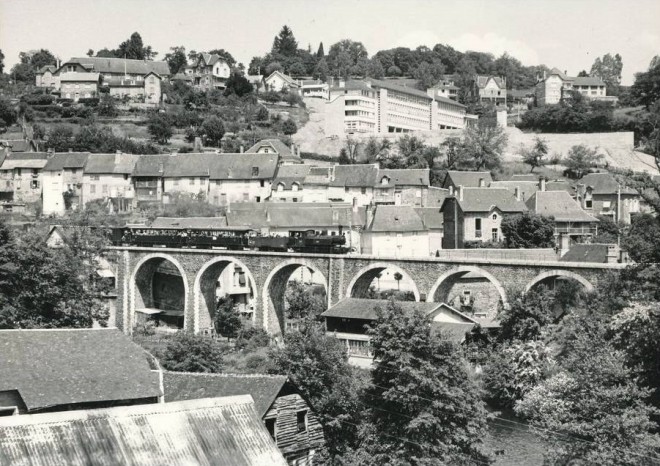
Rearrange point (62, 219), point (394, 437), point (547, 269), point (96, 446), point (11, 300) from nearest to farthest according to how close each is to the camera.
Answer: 1. point (96, 446)
2. point (394, 437)
3. point (11, 300)
4. point (547, 269)
5. point (62, 219)

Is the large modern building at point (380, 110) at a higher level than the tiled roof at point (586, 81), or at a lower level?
lower

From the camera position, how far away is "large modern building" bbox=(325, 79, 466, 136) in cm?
11294

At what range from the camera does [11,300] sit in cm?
4228

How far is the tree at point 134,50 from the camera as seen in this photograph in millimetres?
138250

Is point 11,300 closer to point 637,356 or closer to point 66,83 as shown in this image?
point 637,356

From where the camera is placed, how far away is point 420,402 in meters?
27.8

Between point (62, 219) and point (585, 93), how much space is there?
92128mm

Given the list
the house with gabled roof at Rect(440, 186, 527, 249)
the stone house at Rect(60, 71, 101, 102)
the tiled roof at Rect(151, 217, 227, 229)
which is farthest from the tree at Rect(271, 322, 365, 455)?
the stone house at Rect(60, 71, 101, 102)

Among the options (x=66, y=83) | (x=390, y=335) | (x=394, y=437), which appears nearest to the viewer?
(x=394, y=437)

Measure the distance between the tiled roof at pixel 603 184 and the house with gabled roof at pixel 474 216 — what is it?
1302 cm

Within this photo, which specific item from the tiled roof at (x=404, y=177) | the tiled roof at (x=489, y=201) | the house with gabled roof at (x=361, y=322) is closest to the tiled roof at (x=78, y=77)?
the tiled roof at (x=404, y=177)

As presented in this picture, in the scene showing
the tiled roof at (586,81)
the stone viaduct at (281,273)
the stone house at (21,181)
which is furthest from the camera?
the tiled roof at (586,81)

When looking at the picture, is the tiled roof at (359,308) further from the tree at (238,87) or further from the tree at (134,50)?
the tree at (134,50)

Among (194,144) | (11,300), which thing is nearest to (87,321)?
(11,300)
